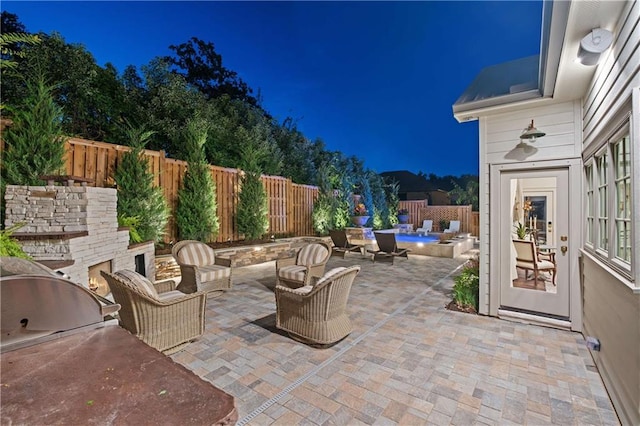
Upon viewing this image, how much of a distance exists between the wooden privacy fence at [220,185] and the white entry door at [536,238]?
6.88 metres

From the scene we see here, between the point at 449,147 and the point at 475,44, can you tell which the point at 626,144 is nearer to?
the point at 475,44

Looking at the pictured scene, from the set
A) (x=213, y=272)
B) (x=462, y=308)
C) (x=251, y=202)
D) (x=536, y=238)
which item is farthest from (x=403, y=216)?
(x=213, y=272)

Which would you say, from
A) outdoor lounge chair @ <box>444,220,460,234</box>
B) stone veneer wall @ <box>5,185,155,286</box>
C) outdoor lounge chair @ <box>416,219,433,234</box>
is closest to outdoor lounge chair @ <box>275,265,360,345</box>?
stone veneer wall @ <box>5,185,155,286</box>

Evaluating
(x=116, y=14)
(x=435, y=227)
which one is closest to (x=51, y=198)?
(x=116, y=14)

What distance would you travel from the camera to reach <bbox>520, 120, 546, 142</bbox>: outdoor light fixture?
12.1 feet

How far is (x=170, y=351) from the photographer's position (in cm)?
304

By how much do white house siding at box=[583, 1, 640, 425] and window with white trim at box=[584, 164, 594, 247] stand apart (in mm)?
510

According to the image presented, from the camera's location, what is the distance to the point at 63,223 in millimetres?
3842

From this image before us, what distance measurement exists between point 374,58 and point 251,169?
33252mm

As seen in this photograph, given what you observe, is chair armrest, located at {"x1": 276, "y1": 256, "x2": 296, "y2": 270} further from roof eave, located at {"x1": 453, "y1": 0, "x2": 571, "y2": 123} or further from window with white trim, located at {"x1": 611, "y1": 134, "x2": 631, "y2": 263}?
window with white trim, located at {"x1": 611, "y1": 134, "x2": 631, "y2": 263}

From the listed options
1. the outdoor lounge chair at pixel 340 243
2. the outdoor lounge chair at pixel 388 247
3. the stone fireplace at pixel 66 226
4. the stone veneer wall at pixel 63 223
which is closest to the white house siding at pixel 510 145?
the outdoor lounge chair at pixel 388 247

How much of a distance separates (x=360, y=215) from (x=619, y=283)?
439 inches

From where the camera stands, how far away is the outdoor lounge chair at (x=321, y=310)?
3125mm

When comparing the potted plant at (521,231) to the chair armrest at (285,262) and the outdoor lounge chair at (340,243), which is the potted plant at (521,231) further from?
the outdoor lounge chair at (340,243)
